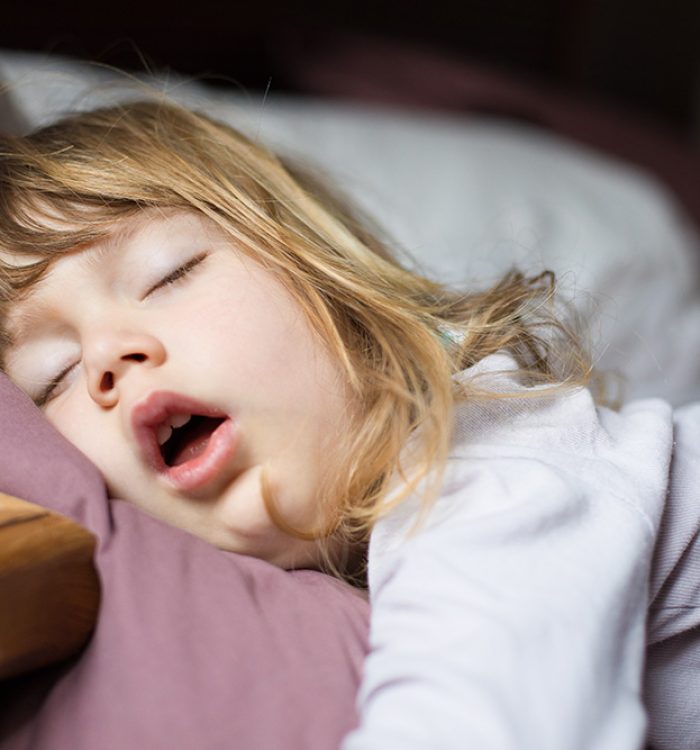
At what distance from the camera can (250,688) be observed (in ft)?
2.06

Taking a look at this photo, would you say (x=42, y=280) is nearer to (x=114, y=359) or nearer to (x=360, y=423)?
(x=114, y=359)

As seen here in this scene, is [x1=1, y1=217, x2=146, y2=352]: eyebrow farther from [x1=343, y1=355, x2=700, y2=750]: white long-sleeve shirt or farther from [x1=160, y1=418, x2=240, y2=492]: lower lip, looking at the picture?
[x1=343, y1=355, x2=700, y2=750]: white long-sleeve shirt

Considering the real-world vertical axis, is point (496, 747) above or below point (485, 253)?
above

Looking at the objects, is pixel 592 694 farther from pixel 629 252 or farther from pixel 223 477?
pixel 629 252

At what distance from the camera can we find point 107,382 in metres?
0.76

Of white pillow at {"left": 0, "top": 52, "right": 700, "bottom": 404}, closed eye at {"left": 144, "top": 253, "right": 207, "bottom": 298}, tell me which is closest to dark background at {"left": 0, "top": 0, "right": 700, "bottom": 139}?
white pillow at {"left": 0, "top": 52, "right": 700, "bottom": 404}

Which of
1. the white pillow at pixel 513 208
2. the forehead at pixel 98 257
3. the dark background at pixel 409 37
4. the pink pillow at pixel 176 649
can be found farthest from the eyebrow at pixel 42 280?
the dark background at pixel 409 37

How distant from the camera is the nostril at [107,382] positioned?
0.76 meters

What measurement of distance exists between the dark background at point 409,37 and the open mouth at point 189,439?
2.82ft

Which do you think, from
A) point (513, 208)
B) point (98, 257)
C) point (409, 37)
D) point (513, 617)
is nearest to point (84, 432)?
point (98, 257)

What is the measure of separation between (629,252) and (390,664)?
4.09ft

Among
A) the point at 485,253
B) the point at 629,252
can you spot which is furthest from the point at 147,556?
the point at 629,252

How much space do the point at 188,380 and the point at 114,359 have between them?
0.20 feet

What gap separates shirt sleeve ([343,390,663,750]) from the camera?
0.58 m
